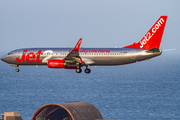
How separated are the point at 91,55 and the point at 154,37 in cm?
1902

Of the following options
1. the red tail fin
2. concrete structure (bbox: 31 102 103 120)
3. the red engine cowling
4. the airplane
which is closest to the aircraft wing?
the airplane

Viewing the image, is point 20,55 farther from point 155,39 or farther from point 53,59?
point 155,39

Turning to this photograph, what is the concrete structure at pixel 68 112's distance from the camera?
551ft

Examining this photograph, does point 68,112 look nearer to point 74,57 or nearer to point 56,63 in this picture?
point 56,63

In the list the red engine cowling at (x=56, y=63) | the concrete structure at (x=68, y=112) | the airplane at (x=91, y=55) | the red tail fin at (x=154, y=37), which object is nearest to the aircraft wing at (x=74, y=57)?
the airplane at (x=91, y=55)

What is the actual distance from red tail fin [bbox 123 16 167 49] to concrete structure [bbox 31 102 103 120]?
183ft

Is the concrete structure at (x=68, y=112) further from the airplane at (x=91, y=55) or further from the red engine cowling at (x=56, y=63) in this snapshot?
the red engine cowling at (x=56, y=63)

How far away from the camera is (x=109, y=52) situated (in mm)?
114000

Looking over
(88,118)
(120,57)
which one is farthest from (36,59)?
(88,118)

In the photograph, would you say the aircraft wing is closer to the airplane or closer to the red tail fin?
the airplane

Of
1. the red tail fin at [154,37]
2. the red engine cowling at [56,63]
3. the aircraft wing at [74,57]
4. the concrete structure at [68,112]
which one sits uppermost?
the red tail fin at [154,37]

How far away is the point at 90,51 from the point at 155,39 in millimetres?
18967

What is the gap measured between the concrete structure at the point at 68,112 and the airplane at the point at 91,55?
53.2 metres

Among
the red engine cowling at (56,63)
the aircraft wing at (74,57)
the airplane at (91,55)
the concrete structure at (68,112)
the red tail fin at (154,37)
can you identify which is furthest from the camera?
the concrete structure at (68,112)
